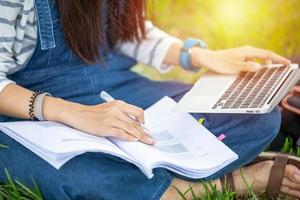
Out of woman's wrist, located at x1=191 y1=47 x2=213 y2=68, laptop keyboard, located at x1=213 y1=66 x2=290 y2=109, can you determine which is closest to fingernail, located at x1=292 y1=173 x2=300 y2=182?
laptop keyboard, located at x1=213 y1=66 x2=290 y2=109

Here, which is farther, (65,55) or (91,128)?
(65,55)

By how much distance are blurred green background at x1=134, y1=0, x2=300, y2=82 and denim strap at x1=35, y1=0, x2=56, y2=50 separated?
730 mm

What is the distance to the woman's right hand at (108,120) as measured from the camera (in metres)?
1.19

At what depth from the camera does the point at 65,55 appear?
1.45 metres

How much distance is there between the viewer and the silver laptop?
129 cm

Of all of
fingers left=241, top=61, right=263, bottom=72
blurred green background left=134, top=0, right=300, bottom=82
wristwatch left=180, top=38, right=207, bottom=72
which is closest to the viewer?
fingers left=241, top=61, right=263, bottom=72

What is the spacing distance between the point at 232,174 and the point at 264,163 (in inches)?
3.5

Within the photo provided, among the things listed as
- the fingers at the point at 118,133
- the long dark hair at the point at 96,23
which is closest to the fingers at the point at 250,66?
the long dark hair at the point at 96,23

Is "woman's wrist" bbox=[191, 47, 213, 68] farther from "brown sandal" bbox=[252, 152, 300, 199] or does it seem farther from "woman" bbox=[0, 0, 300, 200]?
"brown sandal" bbox=[252, 152, 300, 199]

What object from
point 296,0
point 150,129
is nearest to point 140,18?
point 150,129

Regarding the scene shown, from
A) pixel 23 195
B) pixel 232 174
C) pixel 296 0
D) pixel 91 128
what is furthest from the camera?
pixel 296 0

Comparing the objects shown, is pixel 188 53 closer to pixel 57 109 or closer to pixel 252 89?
pixel 252 89

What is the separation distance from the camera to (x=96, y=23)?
145 centimetres

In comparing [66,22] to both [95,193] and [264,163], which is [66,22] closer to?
[95,193]
